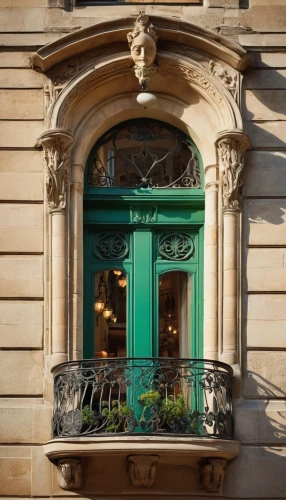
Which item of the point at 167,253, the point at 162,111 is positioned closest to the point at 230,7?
the point at 162,111

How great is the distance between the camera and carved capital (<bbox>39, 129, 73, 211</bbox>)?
21.5 meters

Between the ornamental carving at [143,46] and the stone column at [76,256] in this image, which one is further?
the ornamental carving at [143,46]

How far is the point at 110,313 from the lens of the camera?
861 inches

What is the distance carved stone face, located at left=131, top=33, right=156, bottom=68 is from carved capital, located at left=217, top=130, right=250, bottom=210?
1564 millimetres

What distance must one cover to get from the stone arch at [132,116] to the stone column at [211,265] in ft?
0.05

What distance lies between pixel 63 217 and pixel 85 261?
847 mm

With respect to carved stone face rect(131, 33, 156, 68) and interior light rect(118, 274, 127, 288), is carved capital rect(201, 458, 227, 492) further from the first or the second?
carved stone face rect(131, 33, 156, 68)

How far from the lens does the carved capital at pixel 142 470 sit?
20156mm

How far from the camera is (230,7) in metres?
22.3

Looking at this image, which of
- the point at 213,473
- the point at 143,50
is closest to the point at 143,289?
the point at 213,473

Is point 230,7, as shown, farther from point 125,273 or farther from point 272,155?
point 125,273

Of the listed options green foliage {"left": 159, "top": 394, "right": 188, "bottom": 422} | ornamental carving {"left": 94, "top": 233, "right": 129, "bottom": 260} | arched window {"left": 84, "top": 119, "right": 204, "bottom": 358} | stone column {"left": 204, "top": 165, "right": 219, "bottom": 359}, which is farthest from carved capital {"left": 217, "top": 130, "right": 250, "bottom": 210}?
green foliage {"left": 159, "top": 394, "right": 188, "bottom": 422}

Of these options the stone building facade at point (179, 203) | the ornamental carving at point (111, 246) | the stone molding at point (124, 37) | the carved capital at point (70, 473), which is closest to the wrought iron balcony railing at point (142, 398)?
the stone building facade at point (179, 203)

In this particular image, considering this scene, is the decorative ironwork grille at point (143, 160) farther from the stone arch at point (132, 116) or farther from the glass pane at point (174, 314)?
the glass pane at point (174, 314)
